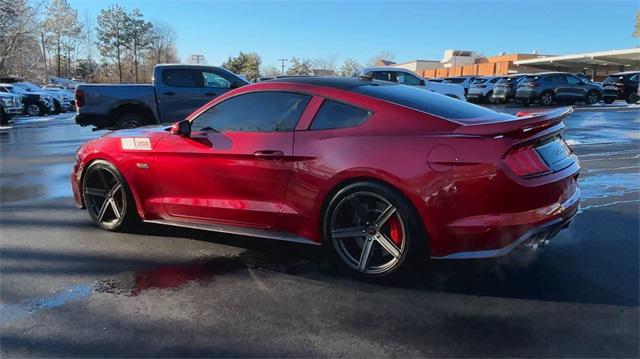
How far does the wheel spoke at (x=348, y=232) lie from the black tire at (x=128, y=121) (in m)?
8.58

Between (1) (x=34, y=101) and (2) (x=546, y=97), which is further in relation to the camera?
(2) (x=546, y=97)

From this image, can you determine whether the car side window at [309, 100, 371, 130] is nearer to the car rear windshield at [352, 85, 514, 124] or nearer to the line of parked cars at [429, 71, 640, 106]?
the car rear windshield at [352, 85, 514, 124]

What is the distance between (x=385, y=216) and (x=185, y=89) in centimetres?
892

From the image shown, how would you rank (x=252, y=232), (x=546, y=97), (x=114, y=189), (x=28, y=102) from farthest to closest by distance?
(x=546, y=97) → (x=28, y=102) → (x=114, y=189) → (x=252, y=232)

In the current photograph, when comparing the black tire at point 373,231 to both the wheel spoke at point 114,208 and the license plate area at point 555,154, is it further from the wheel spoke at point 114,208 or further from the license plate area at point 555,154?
the wheel spoke at point 114,208

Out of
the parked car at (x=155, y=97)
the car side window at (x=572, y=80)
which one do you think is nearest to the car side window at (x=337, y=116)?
the parked car at (x=155, y=97)

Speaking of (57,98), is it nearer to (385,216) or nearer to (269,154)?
(269,154)

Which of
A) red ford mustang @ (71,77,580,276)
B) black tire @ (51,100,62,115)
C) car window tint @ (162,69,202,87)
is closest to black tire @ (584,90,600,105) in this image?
car window tint @ (162,69,202,87)

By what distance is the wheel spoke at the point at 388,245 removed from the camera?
3.95m

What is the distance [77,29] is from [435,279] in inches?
3047

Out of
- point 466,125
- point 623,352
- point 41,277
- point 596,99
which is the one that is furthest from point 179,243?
point 596,99

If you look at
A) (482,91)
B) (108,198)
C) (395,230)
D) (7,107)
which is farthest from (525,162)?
(482,91)

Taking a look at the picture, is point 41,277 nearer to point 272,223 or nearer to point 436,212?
point 272,223

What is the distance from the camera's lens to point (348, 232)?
13.5 feet
